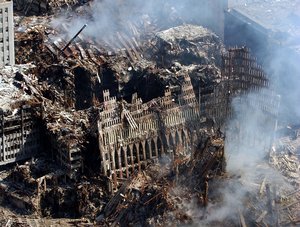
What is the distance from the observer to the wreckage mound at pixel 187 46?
189ft

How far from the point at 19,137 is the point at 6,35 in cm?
892

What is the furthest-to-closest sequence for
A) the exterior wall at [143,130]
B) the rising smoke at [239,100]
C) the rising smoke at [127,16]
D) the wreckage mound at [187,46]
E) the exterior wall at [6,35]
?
1. the rising smoke at [127,16]
2. the wreckage mound at [187,46]
3. the exterior wall at [6,35]
4. the exterior wall at [143,130]
5. the rising smoke at [239,100]

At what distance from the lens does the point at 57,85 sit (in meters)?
52.5

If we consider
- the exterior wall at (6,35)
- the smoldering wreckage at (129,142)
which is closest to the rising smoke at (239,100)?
the smoldering wreckage at (129,142)

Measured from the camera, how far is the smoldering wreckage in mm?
43094

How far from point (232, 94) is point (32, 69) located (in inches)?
484

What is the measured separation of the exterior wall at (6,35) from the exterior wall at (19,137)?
797 cm

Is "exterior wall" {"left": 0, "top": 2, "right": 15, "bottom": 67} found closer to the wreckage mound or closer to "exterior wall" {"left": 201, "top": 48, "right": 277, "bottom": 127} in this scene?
the wreckage mound

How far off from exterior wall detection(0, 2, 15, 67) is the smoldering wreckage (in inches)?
60.5

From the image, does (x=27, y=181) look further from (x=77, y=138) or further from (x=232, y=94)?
(x=232, y=94)

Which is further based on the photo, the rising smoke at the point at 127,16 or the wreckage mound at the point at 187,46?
the rising smoke at the point at 127,16

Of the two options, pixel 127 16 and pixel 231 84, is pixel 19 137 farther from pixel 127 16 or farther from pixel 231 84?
pixel 127 16

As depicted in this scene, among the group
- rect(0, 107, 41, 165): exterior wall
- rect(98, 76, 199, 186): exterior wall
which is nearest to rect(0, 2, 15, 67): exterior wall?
rect(0, 107, 41, 165): exterior wall

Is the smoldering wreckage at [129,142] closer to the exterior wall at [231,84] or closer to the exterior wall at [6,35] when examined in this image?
the exterior wall at [231,84]
